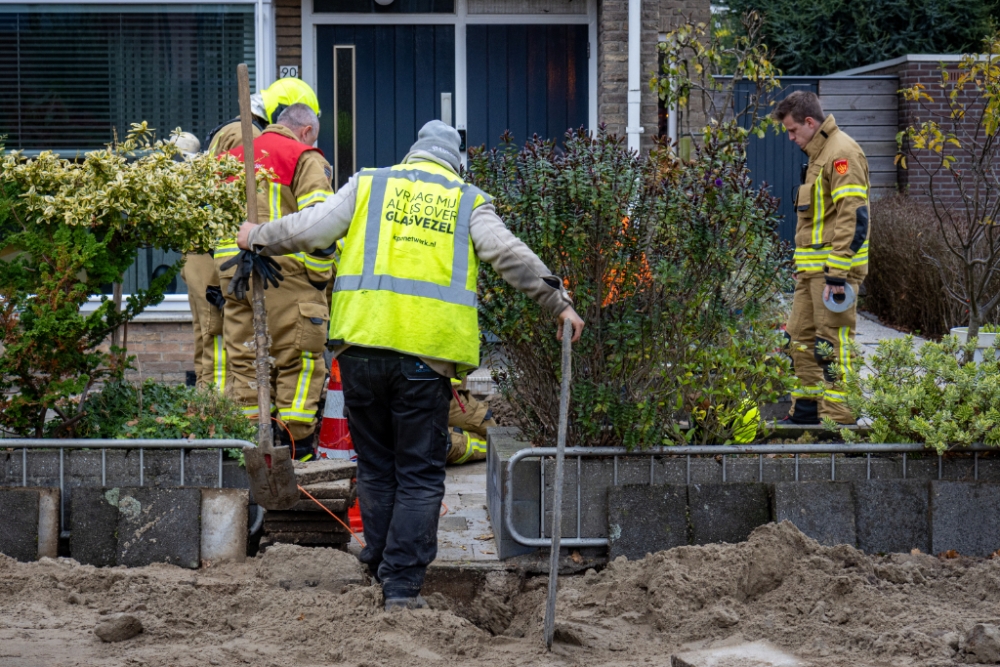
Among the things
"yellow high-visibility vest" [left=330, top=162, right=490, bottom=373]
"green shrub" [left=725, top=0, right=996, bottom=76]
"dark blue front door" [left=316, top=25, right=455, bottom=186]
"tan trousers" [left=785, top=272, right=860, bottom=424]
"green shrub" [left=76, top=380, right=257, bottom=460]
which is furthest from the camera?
"green shrub" [left=725, top=0, right=996, bottom=76]

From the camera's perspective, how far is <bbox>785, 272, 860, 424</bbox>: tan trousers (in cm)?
687

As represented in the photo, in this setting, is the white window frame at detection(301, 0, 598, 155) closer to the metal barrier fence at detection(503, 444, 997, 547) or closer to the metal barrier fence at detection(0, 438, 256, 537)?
the metal barrier fence at detection(503, 444, 997, 547)

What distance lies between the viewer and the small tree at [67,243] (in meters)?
5.09

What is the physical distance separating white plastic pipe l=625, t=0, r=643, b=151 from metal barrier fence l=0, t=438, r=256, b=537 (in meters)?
5.22

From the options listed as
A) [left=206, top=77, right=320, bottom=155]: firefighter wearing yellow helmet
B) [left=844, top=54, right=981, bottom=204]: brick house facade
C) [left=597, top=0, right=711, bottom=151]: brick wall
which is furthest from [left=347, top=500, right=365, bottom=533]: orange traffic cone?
[left=844, top=54, right=981, bottom=204]: brick house facade

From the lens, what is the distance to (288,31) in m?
9.69

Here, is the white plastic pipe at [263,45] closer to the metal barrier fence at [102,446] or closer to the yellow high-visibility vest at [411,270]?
the metal barrier fence at [102,446]

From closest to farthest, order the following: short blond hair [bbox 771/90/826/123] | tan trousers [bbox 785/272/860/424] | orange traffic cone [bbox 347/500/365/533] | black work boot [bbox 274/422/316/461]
A: orange traffic cone [bbox 347/500/365/533] → black work boot [bbox 274/422/316/461] → tan trousers [bbox 785/272/860/424] → short blond hair [bbox 771/90/826/123]

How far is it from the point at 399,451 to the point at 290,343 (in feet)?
7.15

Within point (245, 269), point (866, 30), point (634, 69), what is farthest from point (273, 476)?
point (866, 30)

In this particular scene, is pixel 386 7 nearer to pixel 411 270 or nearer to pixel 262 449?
pixel 411 270

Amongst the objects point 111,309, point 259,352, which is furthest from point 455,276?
point 111,309

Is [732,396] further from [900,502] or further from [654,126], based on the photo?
[654,126]

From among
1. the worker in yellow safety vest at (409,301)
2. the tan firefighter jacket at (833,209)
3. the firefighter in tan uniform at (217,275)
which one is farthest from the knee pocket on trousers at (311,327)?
the tan firefighter jacket at (833,209)
